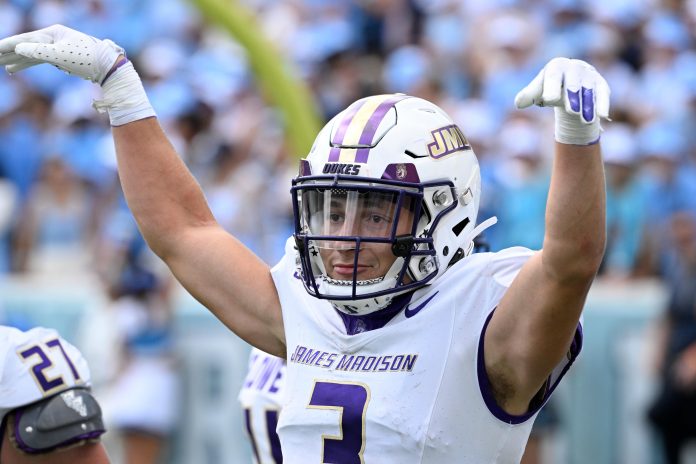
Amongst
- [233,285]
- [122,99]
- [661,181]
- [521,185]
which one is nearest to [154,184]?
[122,99]

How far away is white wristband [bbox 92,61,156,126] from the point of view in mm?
3523

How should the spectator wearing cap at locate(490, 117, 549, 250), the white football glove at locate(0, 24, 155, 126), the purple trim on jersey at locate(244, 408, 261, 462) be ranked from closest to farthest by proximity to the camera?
1. the white football glove at locate(0, 24, 155, 126)
2. the purple trim on jersey at locate(244, 408, 261, 462)
3. the spectator wearing cap at locate(490, 117, 549, 250)

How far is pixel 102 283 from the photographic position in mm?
8328

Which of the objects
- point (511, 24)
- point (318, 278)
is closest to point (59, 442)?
point (318, 278)

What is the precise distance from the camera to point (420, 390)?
3.06m

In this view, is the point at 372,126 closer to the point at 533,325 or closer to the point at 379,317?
the point at 379,317

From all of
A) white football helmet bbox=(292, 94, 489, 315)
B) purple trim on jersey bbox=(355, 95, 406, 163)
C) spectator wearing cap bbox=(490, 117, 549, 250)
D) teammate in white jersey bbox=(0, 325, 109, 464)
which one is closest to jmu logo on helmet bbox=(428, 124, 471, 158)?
white football helmet bbox=(292, 94, 489, 315)

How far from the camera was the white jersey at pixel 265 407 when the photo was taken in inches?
162

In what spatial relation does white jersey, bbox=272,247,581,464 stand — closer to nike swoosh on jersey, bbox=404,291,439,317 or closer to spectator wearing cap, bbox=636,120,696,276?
nike swoosh on jersey, bbox=404,291,439,317

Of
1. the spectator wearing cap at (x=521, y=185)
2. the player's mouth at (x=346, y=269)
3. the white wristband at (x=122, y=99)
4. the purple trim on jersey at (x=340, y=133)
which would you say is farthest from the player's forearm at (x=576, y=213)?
the spectator wearing cap at (x=521, y=185)

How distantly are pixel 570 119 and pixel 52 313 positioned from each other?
5925 mm

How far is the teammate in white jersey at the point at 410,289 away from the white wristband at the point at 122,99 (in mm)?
89

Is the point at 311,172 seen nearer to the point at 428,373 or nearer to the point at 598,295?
the point at 428,373

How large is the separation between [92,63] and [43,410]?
2.86 ft
